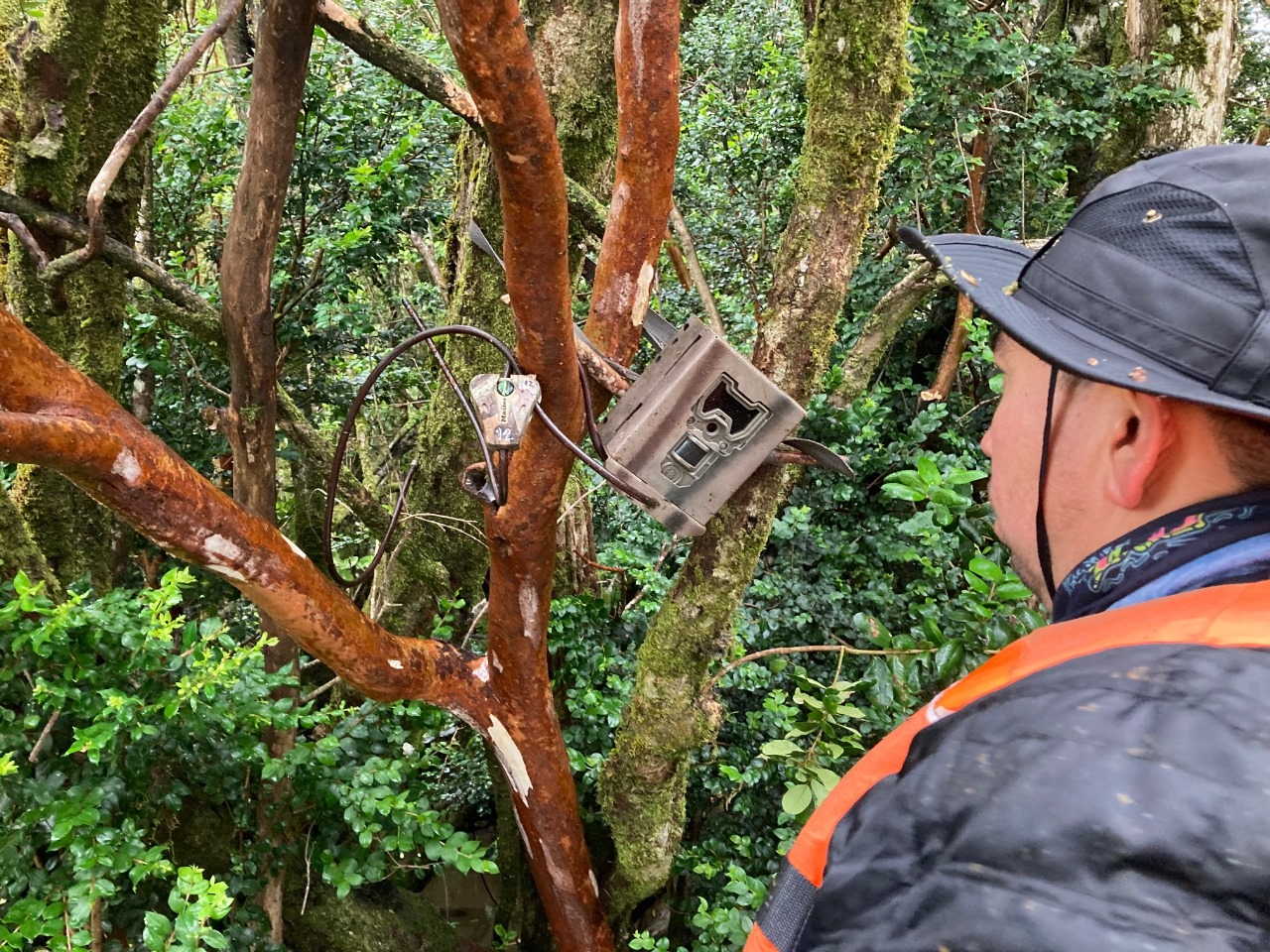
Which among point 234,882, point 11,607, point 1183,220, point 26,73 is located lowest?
point 234,882

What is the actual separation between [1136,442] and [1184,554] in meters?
0.12

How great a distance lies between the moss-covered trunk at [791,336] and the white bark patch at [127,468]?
4.29ft

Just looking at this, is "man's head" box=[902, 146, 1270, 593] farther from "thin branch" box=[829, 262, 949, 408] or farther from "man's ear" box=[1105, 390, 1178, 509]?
"thin branch" box=[829, 262, 949, 408]

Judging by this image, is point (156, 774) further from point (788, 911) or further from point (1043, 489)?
point (1043, 489)

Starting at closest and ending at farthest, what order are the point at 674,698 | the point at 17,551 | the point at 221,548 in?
the point at 221,548 → the point at 17,551 → the point at 674,698

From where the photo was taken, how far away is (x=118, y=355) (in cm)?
270

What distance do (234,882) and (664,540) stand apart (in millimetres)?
2023

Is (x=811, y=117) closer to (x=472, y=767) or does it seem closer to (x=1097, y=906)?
(x=1097, y=906)

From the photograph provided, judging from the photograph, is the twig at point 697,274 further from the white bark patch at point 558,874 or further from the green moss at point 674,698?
the white bark patch at point 558,874

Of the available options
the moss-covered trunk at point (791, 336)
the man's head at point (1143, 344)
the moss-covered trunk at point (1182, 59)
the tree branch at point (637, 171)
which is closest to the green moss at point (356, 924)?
the moss-covered trunk at point (791, 336)

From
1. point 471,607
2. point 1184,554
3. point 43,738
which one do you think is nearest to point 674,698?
point 471,607

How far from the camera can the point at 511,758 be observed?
89.0 inches

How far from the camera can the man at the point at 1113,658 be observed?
0.51 m

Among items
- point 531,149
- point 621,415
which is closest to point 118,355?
point 621,415
